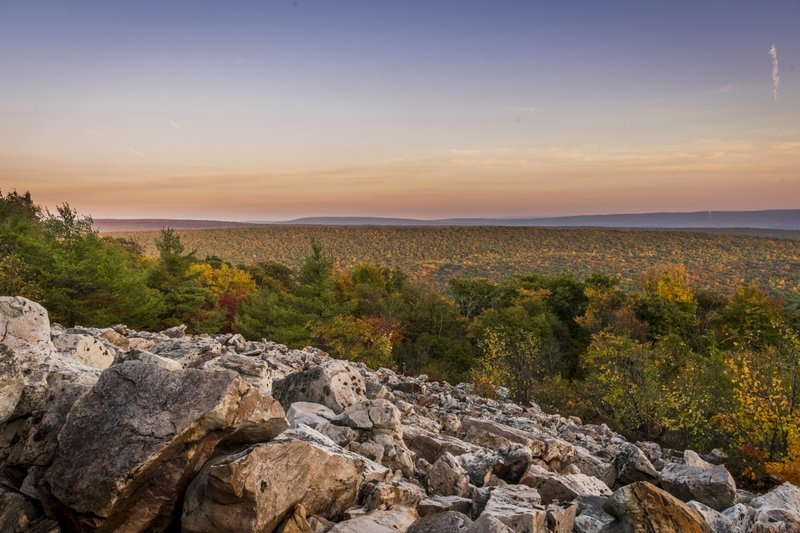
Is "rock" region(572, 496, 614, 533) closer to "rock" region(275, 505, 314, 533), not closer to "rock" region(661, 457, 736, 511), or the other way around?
"rock" region(661, 457, 736, 511)

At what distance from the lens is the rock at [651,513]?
24.0 feet

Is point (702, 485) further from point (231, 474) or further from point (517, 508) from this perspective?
point (231, 474)

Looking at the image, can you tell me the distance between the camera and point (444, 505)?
7941mm

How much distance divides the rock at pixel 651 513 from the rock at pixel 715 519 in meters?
0.56

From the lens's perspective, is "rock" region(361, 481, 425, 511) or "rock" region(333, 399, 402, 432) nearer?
"rock" region(361, 481, 425, 511)

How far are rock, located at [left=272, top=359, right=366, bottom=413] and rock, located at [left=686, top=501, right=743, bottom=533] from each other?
7.16 m

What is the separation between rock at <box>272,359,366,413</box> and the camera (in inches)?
484

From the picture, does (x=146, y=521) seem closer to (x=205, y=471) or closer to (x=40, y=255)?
(x=205, y=471)

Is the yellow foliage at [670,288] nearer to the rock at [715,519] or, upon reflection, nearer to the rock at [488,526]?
the rock at [715,519]

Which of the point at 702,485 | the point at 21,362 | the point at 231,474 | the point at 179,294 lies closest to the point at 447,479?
the point at 231,474

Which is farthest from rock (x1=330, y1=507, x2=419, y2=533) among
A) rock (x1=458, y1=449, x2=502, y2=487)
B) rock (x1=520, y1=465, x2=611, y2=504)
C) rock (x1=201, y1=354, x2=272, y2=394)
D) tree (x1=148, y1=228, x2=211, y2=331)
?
tree (x1=148, y1=228, x2=211, y2=331)

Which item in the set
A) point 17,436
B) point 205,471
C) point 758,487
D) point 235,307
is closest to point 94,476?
point 205,471

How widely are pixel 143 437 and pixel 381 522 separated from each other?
11.0 ft

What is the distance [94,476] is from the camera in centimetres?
630
